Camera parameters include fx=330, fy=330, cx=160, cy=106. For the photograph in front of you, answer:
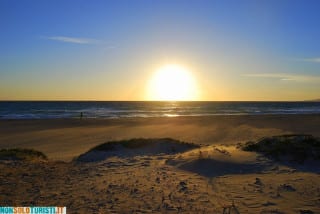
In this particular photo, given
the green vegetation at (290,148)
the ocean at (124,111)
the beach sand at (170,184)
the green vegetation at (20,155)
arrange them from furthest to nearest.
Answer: the ocean at (124,111), the green vegetation at (20,155), the green vegetation at (290,148), the beach sand at (170,184)

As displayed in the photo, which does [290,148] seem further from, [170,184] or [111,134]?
[111,134]

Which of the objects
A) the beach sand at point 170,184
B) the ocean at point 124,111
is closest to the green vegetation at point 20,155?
the beach sand at point 170,184

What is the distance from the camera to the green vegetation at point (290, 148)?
32.6ft

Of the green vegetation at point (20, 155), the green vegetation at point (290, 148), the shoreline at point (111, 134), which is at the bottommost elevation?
the shoreline at point (111, 134)

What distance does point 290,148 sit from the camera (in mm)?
10352

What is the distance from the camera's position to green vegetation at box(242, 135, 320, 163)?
32.6 feet

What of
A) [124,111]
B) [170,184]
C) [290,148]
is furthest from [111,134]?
[124,111]

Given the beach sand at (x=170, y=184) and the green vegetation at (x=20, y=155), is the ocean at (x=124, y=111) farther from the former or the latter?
the beach sand at (x=170, y=184)

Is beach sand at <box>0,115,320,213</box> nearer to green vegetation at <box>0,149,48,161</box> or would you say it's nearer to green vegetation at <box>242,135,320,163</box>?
green vegetation at <box>242,135,320,163</box>

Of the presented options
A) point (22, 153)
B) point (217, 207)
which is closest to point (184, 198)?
point (217, 207)

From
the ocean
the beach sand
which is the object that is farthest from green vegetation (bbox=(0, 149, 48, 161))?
the ocean

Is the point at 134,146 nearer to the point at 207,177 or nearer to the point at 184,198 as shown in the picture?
the point at 207,177

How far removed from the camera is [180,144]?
1323 cm

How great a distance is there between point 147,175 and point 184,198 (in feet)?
7.14
